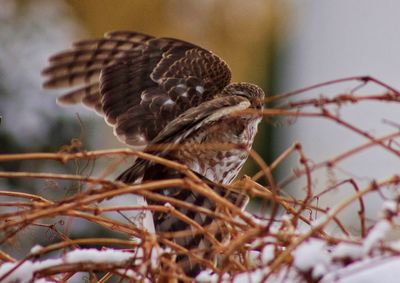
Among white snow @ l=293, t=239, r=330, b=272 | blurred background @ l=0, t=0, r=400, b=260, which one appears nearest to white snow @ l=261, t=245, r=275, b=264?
white snow @ l=293, t=239, r=330, b=272

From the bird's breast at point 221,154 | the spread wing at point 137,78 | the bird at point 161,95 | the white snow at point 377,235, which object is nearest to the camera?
the white snow at point 377,235

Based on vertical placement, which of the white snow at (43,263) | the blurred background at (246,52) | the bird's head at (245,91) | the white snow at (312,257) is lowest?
the white snow at (312,257)

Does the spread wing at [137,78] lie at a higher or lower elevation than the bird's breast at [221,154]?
higher

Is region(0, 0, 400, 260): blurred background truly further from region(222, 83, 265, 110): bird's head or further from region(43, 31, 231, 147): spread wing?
region(222, 83, 265, 110): bird's head

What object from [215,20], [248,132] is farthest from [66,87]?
[215,20]

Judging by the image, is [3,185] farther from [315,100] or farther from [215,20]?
[215,20]

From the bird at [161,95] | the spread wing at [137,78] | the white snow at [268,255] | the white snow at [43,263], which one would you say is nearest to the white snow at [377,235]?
the white snow at [268,255]

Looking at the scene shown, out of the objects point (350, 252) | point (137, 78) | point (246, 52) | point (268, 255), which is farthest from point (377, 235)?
point (246, 52)

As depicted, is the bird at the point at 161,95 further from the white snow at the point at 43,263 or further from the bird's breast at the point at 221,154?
the white snow at the point at 43,263
